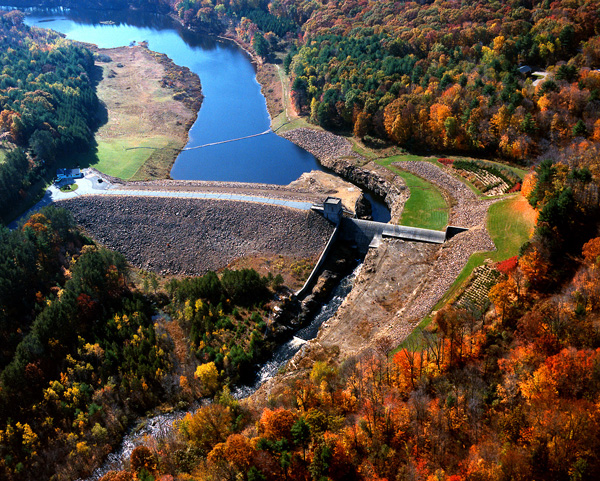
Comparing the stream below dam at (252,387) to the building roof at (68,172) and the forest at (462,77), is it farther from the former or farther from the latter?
the building roof at (68,172)

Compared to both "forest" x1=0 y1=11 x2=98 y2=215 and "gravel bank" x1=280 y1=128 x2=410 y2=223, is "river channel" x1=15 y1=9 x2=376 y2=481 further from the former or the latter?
"forest" x1=0 y1=11 x2=98 y2=215

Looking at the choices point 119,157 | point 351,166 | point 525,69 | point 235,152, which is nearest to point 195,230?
point 351,166

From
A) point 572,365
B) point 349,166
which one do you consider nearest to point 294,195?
point 349,166

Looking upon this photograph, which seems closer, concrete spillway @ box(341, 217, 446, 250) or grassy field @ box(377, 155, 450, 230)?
concrete spillway @ box(341, 217, 446, 250)

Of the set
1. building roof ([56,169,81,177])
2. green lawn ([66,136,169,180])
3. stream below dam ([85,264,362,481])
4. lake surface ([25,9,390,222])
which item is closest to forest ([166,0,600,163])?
lake surface ([25,9,390,222])

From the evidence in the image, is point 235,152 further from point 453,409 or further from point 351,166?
point 453,409

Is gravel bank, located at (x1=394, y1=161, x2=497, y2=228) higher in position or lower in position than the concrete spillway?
higher
